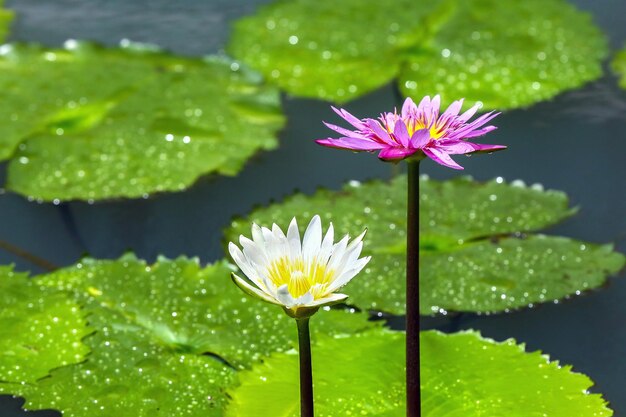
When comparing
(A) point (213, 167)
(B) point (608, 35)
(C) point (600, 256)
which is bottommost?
(C) point (600, 256)

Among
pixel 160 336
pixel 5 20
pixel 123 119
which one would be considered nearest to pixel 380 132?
pixel 160 336

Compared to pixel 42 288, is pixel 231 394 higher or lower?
lower

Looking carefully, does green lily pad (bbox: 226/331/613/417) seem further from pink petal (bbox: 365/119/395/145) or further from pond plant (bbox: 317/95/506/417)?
pink petal (bbox: 365/119/395/145)

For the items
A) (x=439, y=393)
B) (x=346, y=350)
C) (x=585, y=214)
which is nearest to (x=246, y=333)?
(x=346, y=350)

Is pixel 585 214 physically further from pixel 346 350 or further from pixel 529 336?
pixel 346 350

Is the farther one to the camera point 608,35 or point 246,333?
point 608,35

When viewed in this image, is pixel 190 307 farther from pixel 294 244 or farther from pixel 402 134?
pixel 402 134

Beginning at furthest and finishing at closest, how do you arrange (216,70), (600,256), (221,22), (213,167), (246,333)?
1. (221,22)
2. (216,70)
3. (213,167)
4. (600,256)
5. (246,333)
